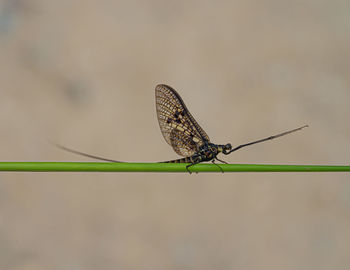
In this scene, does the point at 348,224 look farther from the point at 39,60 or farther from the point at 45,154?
the point at 39,60

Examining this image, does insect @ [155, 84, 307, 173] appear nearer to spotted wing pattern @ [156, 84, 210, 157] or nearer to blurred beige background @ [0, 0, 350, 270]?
spotted wing pattern @ [156, 84, 210, 157]

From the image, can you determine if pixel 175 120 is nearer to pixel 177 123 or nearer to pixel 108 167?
pixel 177 123

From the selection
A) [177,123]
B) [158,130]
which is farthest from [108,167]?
[158,130]

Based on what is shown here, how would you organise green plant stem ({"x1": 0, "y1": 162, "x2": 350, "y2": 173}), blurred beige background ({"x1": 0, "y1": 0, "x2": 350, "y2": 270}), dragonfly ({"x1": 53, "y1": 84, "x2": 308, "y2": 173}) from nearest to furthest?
green plant stem ({"x1": 0, "y1": 162, "x2": 350, "y2": 173}) < dragonfly ({"x1": 53, "y1": 84, "x2": 308, "y2": 173}) < blurred beige background ({"x1": 0, "y1": 0, "x2": 350, "y2": 270})

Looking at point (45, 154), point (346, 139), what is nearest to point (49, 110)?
point (45, 154)

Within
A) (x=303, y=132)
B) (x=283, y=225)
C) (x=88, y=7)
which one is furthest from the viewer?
(x=88, y=7)

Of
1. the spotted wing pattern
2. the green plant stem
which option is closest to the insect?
the spotted wing pattern
